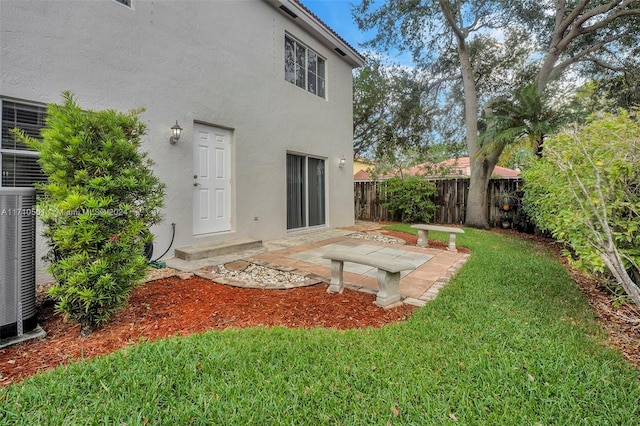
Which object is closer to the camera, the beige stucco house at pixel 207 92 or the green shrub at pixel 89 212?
the green shrub at pixel 89 212

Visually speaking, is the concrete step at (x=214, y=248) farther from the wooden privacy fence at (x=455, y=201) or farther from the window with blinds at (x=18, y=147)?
the wooden privacy fence at (x=455, y=201)

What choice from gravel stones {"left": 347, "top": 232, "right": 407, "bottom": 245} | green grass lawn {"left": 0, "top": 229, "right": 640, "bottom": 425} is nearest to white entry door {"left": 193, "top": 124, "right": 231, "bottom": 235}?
gravel stones {"left": 347, "top": 232, "right": 407, "bottom": 245}

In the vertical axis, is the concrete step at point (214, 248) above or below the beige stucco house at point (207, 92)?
below

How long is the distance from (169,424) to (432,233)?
8204 millimetres

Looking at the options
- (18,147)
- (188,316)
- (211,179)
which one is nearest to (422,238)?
(211,179)

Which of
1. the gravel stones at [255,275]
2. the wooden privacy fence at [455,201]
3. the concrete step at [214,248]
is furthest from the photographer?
the wooden privacy fence at [455,201]

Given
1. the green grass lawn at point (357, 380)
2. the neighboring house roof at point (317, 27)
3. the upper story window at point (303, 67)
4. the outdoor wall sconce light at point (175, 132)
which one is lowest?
the green grass lawn at point (357, 380)

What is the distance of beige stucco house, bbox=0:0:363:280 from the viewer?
12.5ft

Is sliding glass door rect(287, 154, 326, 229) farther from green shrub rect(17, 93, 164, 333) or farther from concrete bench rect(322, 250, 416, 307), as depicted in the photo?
green shrub rect(17, 93, 164, 333)

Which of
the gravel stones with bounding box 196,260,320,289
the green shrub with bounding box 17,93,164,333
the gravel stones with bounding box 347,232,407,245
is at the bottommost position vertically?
the gravel stones with bounding box 196,260,320,289

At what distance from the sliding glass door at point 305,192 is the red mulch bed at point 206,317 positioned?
4317mm

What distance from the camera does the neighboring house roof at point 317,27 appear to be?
7211mm

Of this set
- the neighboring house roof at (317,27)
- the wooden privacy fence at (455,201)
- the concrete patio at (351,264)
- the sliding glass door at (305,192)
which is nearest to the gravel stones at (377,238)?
the concrete patio at (351,264)

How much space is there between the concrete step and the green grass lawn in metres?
2.85
